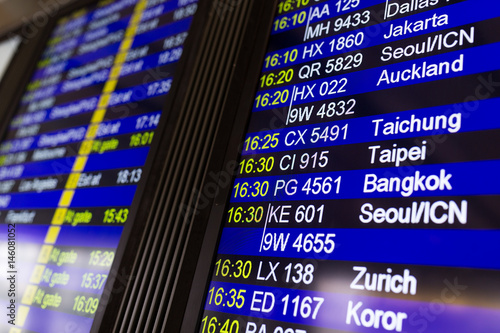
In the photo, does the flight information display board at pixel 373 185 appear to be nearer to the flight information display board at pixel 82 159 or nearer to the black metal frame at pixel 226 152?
the black metal frame at pixel 226 152

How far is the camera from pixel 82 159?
7.23 ft

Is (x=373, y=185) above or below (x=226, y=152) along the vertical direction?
below

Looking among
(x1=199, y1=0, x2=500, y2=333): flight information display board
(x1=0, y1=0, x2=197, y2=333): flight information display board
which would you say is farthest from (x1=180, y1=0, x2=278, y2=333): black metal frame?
(x1=0, y1=0, x2=197, y2=333): flight information display board

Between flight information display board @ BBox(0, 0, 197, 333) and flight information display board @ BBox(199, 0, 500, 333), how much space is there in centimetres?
61

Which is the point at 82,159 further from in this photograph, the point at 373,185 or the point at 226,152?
the point at 373,185

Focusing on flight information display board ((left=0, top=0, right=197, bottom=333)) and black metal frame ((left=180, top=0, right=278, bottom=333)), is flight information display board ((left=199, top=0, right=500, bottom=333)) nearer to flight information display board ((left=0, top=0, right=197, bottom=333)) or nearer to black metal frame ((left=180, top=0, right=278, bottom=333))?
black metal frame ((left=180, top=0, right=278, bottom=333))

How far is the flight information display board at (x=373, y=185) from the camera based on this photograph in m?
1.05

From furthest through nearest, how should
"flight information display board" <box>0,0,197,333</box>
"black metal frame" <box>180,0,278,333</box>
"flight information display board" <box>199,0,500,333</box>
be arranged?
"flight information display board" <box>0,0,197,333</box>
"black metal frame" <box>180,0,278,333</box>
"flight information display board" <box>199,0,500,333</box>

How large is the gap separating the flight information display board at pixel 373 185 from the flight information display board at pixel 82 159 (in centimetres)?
61

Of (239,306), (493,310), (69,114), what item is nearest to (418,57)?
(493,310)

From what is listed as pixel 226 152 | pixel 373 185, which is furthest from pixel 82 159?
pixel 373 185

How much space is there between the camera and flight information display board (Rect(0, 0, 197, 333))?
184 cm

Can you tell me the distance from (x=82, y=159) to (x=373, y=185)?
5.04 ft

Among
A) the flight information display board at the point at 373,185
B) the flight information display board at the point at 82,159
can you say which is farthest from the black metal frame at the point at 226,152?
the flight information display board at the point at 82,159
